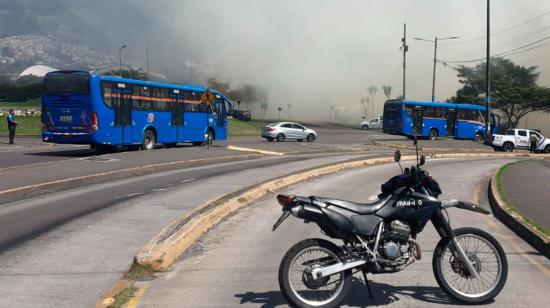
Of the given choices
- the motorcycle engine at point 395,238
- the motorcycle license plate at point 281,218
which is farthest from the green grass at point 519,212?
the motorcycle license plate at point 281,218

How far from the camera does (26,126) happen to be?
46344mm

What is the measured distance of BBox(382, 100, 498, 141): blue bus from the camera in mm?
48375

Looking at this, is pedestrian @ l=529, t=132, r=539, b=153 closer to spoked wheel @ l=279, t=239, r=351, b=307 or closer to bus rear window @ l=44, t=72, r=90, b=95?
bus rear window @ l=44, t=72, r=90, b=95

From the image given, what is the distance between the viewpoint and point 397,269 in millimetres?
5637

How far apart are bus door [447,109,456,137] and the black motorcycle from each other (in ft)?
152

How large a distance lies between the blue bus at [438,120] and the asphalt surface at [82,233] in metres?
33.4

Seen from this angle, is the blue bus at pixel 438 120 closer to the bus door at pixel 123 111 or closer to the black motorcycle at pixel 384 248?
the bus door at pixel 123 111

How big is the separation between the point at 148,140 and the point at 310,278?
22840 millimetres

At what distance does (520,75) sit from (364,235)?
343 feet

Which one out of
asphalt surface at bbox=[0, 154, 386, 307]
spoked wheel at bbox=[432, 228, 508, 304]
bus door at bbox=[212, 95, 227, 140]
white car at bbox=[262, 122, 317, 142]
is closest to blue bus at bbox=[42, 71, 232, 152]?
bus door at bbox=[212, 95, 227, 140]

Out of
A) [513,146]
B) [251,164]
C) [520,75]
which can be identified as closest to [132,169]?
[251,164]

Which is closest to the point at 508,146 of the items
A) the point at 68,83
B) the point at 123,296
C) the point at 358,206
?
the point at 68,83

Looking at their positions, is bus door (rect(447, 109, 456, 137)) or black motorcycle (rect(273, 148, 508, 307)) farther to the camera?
bus door (rect(447, 109, 456, 137))

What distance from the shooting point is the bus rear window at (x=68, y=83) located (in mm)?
23750
